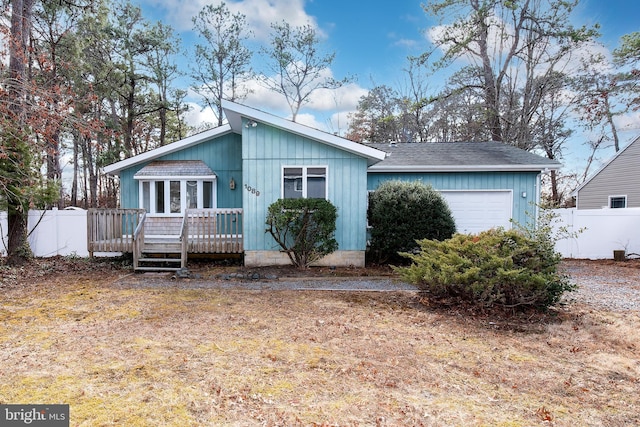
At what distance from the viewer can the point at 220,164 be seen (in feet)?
34.8

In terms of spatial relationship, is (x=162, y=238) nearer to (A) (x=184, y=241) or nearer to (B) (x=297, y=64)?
(A) (x=184, y=241)

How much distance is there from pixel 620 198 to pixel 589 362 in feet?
49.7

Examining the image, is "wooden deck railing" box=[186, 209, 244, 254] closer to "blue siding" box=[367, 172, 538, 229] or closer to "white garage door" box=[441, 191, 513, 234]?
"blue siding" box=[367, 172, 538, 229]

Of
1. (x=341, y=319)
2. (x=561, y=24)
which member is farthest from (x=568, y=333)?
(x=561, y=24)

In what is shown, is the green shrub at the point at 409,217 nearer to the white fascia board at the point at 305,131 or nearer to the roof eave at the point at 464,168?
the white fascia board at the point at 305,131

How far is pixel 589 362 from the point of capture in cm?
353

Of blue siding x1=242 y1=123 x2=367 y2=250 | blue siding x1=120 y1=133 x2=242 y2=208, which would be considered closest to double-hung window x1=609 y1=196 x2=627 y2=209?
blue siding x1=242 y1=123 x2=367 y2=250

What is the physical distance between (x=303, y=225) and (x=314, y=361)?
4859mm

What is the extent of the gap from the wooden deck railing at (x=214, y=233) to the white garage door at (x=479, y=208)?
20.5 ft

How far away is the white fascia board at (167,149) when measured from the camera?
33.7 feet

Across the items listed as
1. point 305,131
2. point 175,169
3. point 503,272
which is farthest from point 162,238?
point 503,272

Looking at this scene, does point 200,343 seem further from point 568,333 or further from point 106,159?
point 106,159

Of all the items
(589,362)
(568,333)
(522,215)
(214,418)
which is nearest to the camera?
(214,418)

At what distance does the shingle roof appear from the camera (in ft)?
32.8
